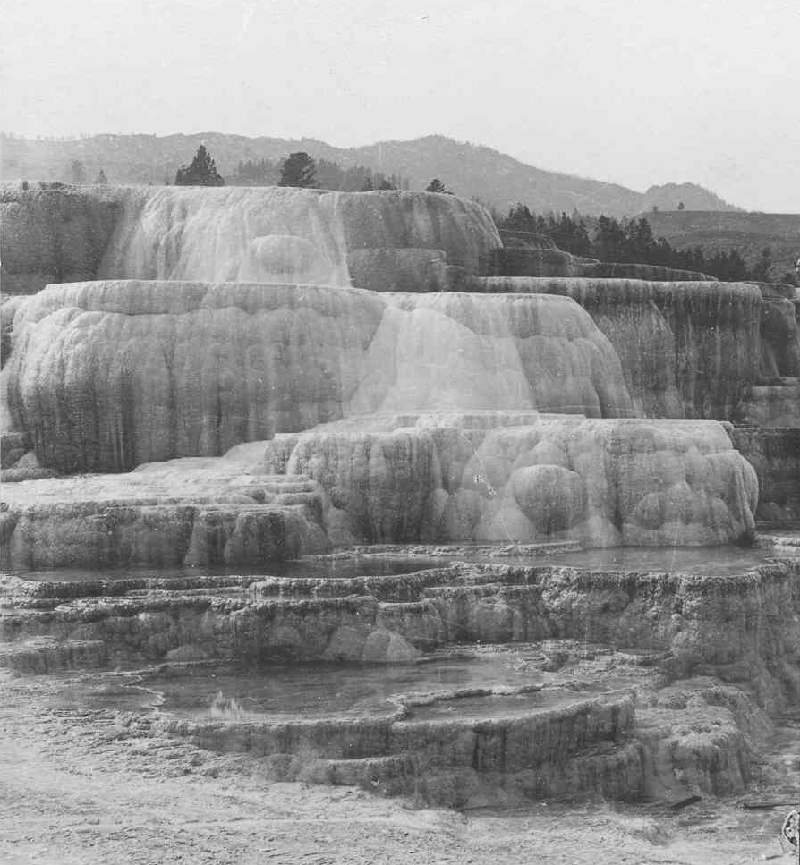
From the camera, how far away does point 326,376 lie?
20.9 m

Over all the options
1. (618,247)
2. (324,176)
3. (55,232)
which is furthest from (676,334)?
(324,176)

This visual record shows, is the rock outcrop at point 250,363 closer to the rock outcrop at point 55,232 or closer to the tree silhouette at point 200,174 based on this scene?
the rock outcrop at point 55,232

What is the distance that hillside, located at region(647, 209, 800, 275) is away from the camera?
186ft

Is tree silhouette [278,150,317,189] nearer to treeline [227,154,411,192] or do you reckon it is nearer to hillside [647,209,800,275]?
treeline [227,154,411,192]

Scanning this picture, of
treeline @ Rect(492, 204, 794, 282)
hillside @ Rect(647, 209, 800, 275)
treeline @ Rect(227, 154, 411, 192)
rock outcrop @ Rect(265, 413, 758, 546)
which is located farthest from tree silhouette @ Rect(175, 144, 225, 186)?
rock outcrop @ Rect(265, 413, 758, 546)

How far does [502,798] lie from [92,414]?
974cm

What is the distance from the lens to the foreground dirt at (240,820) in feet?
32.5

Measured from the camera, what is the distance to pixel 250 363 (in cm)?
2034

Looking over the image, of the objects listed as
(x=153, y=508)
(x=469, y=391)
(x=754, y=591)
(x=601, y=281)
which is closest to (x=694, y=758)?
(x=754, y=591)

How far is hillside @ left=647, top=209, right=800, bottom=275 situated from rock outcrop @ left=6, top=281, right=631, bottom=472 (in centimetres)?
3242

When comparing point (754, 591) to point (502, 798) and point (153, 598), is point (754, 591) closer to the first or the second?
point (502, 798)

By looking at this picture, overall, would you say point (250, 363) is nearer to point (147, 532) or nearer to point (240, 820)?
point (147, 532)

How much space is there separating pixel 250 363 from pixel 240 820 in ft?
34.3

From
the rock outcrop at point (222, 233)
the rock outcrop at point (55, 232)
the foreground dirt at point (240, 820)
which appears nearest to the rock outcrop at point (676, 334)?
the rock outcrop at point (222, 233)
